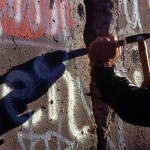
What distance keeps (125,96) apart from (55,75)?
986mm

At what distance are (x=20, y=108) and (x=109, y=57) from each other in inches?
31.5

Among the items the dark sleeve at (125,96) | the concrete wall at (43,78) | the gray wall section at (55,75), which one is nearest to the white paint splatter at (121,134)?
the gray wall section at (55,75)

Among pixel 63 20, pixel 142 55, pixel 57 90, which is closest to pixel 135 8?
pixel 63 20

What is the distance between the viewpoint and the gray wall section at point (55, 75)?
10.0ft

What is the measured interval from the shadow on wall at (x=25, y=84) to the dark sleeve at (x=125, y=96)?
0.70m

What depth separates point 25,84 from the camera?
313 centimetres

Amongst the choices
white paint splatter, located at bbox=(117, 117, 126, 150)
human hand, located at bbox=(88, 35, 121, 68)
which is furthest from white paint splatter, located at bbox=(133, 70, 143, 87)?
human hand, located at bbox=(88, 35, 121, 68)

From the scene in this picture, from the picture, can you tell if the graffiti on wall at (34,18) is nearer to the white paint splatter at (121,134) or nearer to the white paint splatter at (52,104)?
the white paint splatter at (52,104)

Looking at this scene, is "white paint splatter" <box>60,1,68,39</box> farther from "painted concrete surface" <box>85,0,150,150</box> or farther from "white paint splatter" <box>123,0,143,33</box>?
"white paint splatter" <box>123,0,143,33</box>

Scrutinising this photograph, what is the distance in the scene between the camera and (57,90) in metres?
3.32

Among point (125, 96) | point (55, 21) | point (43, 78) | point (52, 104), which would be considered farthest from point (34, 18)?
point (125, 96)

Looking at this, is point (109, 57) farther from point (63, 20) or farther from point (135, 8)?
point (135, 8)

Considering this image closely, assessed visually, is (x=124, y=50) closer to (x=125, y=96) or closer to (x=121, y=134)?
(x=121, y=134)

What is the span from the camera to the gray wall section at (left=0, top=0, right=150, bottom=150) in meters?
3.06
